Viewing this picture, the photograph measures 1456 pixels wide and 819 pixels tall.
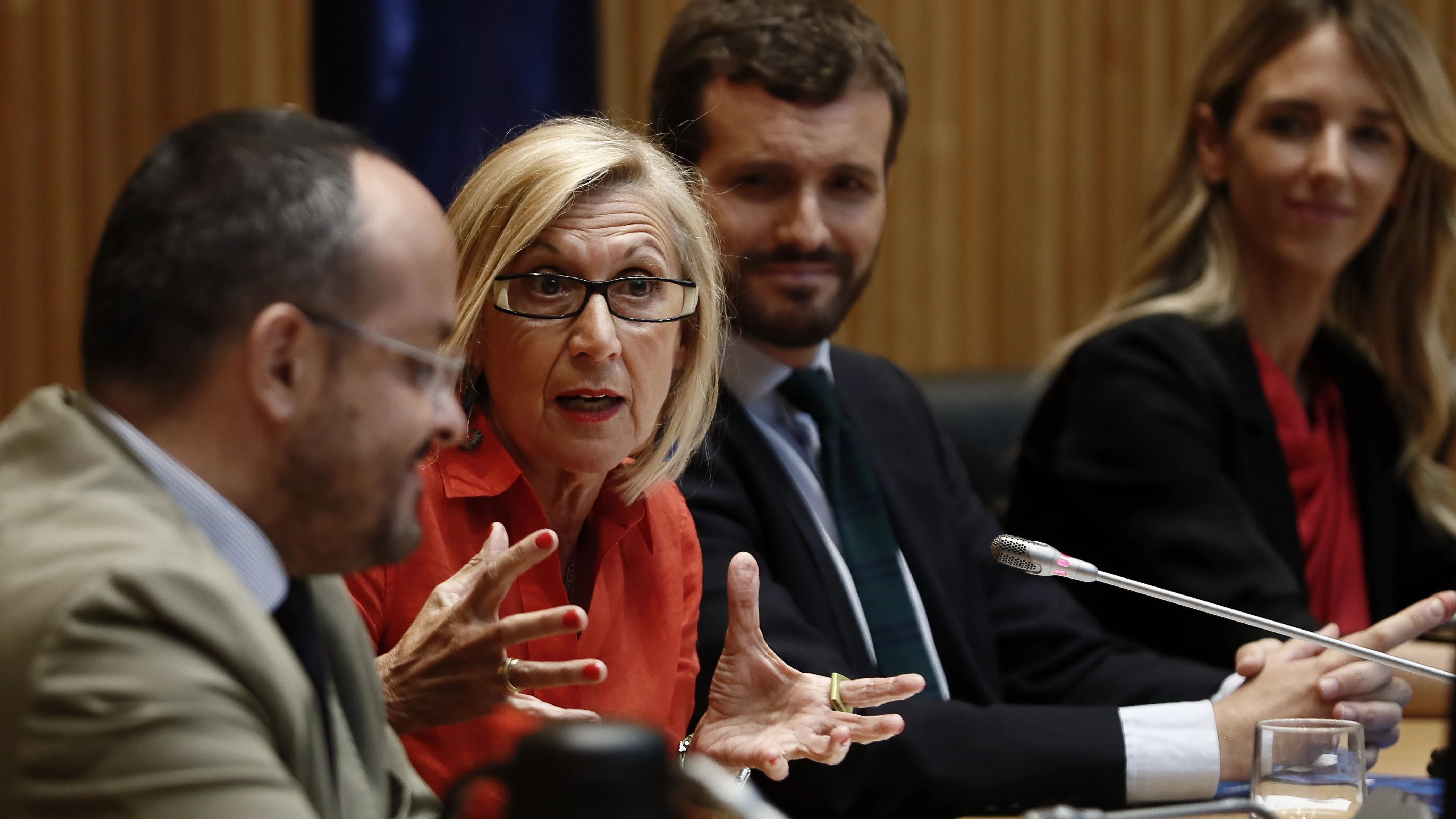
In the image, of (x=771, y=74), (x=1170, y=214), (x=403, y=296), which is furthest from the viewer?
(x=1170, y=214)

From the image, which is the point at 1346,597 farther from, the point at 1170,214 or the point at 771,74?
the point at 771,74

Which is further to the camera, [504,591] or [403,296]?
[504,591]

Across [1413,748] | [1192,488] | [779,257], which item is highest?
[779,257]

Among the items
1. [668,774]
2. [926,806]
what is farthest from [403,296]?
[926,806]

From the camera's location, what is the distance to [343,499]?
3.21 feet

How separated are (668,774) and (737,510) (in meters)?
1.17

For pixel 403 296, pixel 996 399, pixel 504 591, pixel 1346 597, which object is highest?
pixel 403 296

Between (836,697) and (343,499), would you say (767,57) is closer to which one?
(836,697)

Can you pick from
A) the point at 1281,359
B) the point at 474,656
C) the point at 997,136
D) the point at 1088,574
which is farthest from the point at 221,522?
the point at 997,136

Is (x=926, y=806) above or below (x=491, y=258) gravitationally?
below

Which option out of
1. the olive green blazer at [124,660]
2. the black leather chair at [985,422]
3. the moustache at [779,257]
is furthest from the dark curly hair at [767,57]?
the olive green blazer at [124,660]

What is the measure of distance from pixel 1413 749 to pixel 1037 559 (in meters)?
0.79

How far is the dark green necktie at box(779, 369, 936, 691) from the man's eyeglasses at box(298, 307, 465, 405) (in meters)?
1.01

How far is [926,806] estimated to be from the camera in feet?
5.31
